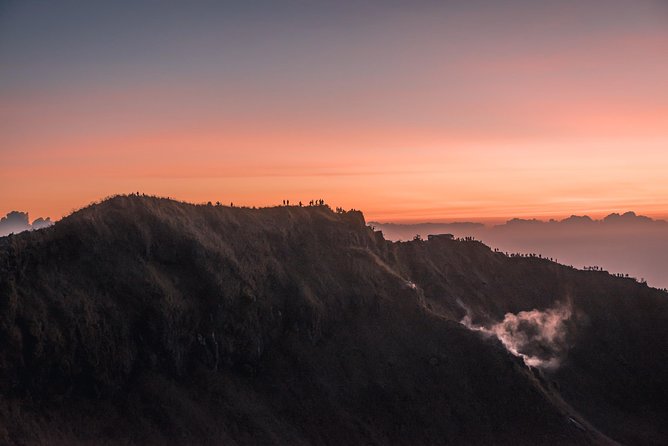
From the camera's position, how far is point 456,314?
498ft

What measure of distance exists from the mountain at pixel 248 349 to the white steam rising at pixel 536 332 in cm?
674

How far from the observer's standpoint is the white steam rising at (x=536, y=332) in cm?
15350

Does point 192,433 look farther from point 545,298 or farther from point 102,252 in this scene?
point 545,298

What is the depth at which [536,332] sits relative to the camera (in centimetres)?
16225

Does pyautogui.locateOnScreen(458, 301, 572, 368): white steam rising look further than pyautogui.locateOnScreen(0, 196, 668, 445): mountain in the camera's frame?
Yes

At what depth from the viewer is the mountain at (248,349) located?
89562 millimetres

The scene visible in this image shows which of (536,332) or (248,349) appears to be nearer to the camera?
(248,349)

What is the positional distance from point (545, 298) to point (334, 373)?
80.6m

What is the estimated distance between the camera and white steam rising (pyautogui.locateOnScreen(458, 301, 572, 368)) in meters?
154

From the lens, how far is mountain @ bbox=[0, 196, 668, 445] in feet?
294

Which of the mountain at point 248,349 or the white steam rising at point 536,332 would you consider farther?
the white steam rising at point 536,332

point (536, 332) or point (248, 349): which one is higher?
point (248, 349)

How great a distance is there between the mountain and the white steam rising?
6.74 metres

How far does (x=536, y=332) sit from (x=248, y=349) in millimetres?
79445
